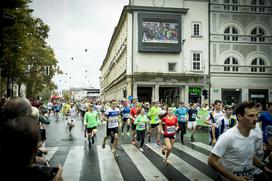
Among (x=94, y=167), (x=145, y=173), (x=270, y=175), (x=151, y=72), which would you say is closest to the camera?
(x=270, y=175)

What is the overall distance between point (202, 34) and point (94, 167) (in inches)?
1299

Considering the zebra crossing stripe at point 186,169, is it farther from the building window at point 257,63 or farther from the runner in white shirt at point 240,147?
the building window at point 257,63

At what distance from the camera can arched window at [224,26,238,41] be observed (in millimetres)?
37812

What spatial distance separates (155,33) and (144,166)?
98.5ft

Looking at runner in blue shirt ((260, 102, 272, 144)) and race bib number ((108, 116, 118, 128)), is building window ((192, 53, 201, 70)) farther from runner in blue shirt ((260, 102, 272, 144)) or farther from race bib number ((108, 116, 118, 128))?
runner in blue shirt ((260, 102, 272, 144))

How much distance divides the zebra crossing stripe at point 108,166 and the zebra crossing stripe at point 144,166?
2.22ft

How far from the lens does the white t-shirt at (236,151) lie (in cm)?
331

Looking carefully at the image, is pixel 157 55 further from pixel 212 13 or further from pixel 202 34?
pixel 212 13

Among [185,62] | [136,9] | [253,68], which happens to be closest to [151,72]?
[185,62]

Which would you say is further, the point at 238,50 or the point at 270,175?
the point at 238,50

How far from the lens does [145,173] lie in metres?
7.63

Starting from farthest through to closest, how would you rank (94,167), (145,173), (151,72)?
(151,72), (94,167), (145,173)

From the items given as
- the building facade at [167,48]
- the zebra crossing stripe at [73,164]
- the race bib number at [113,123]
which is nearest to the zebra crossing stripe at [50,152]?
the zebra crossing stripe at [73,164]

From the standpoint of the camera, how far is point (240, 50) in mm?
38031
